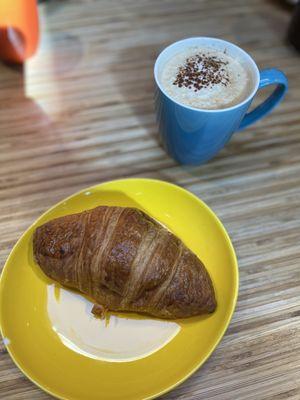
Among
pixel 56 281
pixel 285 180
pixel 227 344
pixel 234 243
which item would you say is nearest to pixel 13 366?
pixel 56 281

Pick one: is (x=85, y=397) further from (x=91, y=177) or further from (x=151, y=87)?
(x=151, y=87)

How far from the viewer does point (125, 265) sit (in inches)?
26.0

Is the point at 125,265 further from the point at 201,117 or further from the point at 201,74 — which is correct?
the point at 201,74

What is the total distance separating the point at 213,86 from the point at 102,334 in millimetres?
496

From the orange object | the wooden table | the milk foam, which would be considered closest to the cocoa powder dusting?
the milk foam

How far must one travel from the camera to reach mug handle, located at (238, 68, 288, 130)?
31.4 inches

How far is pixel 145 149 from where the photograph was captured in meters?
0.96

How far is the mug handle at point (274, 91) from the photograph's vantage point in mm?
797

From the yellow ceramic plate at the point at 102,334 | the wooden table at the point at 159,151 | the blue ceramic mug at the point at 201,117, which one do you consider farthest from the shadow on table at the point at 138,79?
the yellow ceramic plate at the point at 102,334

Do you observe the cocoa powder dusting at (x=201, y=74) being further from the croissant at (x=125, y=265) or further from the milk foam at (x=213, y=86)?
the croissant at (x=125, y=265)

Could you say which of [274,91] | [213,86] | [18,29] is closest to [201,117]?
[213,86]

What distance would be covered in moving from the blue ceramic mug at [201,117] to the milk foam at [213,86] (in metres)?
0.01

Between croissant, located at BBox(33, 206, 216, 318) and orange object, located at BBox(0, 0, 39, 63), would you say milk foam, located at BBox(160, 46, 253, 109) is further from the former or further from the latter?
orange object, located at BBox(0, 0, 39, 63)

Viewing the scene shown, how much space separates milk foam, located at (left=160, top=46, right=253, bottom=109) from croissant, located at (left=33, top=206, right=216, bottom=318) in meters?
0.25
